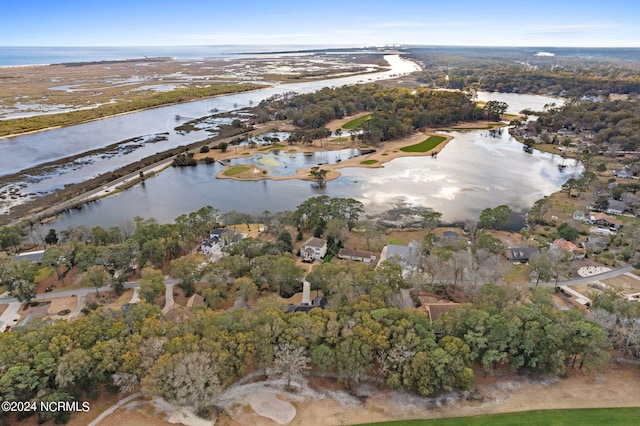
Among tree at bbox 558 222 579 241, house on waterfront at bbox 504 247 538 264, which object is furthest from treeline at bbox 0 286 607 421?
tree at bbox 558 222 579 241

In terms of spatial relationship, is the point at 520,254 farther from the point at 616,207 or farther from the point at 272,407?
the point at 272,407

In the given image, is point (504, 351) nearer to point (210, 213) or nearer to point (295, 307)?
point (295, 307)

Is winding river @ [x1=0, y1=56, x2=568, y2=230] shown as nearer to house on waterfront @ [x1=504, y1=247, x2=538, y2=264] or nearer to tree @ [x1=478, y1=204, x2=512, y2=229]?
tree @ [x1=478, y1=204, x2=512, y2=229]

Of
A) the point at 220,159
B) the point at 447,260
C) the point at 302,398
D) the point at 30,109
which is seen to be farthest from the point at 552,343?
the point at 30,109

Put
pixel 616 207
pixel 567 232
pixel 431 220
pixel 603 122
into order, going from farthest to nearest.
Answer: pixel 603 122
pixel 616 207
pixel 431 220
pixel 567 232

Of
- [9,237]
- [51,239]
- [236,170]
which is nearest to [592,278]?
[236,170]

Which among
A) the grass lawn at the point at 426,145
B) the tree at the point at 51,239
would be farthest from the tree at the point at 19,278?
the grass lawn at the point at 426,145
